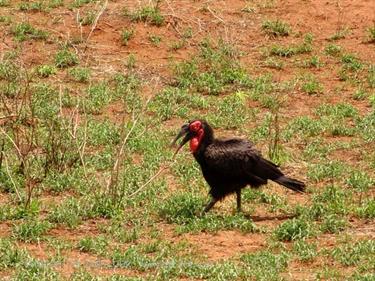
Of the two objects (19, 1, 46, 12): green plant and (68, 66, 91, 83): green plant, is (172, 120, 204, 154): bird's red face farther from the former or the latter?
(19, 1, 46, 12): green plant

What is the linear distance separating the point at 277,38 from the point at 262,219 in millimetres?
6616

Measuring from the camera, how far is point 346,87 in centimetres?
1412

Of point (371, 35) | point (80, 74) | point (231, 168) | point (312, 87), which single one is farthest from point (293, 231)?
point (371, 35)

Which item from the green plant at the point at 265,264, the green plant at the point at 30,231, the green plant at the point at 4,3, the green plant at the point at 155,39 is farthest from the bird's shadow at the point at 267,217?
the green plant at the point at 4,3

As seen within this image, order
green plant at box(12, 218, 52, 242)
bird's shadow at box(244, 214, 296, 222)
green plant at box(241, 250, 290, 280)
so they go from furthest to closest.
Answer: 1. bird's shadow at box(244, 214, 296, 222)
2. green plant at box(12, 218, 52, 242)
3. green plant at box(241, 250, 290, 280)

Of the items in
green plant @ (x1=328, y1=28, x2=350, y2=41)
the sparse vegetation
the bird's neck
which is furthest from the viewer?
green plant @ (x1=328, y1=28, x2=350, y2=41)

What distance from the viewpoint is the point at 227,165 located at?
31.7 feet

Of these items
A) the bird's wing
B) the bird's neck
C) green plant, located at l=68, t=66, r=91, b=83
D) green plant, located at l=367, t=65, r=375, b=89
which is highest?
the bird's neck

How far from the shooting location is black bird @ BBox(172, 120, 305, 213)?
965 centimetres

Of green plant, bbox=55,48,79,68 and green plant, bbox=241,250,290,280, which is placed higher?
green plant, bbox=241,250,290,280

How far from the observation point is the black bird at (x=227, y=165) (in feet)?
31.7

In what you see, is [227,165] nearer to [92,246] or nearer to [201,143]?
[201,143]

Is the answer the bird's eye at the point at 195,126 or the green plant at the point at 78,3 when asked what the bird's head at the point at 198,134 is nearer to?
the bird's eye at the point at 195,126

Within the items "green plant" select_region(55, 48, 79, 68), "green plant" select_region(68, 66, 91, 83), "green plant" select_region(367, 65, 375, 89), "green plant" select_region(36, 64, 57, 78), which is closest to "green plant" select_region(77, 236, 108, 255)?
"green plant" select_region(68, 66, 91, 83)
